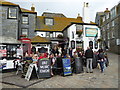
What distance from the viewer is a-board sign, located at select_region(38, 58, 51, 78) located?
706 centimetres

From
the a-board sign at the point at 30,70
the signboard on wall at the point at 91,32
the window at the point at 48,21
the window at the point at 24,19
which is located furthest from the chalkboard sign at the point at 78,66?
the window at the point at 48,21

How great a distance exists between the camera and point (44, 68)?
7125 millimetres

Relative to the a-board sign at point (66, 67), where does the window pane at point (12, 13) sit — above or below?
above

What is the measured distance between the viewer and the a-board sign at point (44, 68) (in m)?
7.06

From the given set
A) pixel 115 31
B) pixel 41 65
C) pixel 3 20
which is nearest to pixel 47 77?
pixel 41 65

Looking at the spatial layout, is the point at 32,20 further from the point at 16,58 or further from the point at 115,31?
the point at 115,31

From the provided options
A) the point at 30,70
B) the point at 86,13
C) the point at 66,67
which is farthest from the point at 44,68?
the point at 86,13

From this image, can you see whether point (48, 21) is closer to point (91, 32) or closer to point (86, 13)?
point (86, 13)

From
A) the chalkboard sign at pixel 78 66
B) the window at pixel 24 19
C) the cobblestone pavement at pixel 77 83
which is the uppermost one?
the window at pixel 24 19

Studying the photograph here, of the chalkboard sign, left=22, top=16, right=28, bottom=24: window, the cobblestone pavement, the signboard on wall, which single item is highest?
left=22, top=16, right=28, bottom=24: window

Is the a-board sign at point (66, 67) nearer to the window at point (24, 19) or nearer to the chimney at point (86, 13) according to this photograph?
the chimney at point (86, 13)

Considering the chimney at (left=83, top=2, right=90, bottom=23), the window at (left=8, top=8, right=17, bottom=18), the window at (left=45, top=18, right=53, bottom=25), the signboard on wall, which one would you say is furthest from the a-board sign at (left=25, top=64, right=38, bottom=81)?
the window at (left=45, top=18, right=53, bottom=25)

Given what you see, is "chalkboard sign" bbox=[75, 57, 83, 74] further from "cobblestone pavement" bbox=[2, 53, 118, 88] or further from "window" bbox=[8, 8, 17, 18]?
"window" bbox=[8, 8, 17, 18]

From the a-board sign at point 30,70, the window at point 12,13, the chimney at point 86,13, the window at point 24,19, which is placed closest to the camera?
the a-board sign at point 30,70
